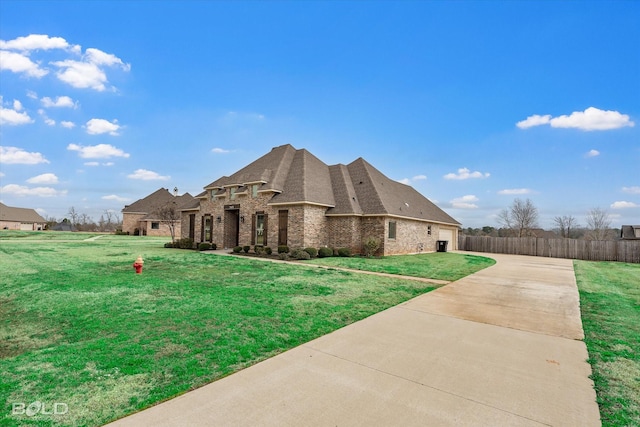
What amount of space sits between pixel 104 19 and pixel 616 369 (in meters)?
20.3

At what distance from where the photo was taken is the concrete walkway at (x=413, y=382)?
270cm

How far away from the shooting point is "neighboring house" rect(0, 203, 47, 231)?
201ft

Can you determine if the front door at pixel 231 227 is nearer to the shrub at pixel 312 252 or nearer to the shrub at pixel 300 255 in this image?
the shrub at pixel 300 255

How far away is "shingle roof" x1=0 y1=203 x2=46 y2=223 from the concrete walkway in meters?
87.0

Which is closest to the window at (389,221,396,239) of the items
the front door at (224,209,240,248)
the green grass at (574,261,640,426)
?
the green grass at (574,261,640,426)

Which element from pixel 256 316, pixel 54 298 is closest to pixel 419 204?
pixel 256 316

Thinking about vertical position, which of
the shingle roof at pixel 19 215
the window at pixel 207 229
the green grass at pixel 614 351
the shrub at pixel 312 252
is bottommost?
the green grass at pixel 614 351

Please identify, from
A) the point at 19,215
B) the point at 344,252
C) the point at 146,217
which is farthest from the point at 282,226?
the point at 19,215

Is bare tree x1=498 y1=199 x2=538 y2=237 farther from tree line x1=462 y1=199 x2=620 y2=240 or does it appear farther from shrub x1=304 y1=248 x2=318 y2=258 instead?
shrub x1=304 y1=248 x2=318 y2=258

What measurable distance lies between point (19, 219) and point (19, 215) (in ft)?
4.78

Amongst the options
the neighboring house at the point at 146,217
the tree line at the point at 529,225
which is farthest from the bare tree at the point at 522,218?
the neighboring house at the point at 146,217

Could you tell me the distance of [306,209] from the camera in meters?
18.5

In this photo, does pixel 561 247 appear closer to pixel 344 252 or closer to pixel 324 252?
pixel 344 252

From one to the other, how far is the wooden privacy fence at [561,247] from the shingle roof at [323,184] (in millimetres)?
8072
